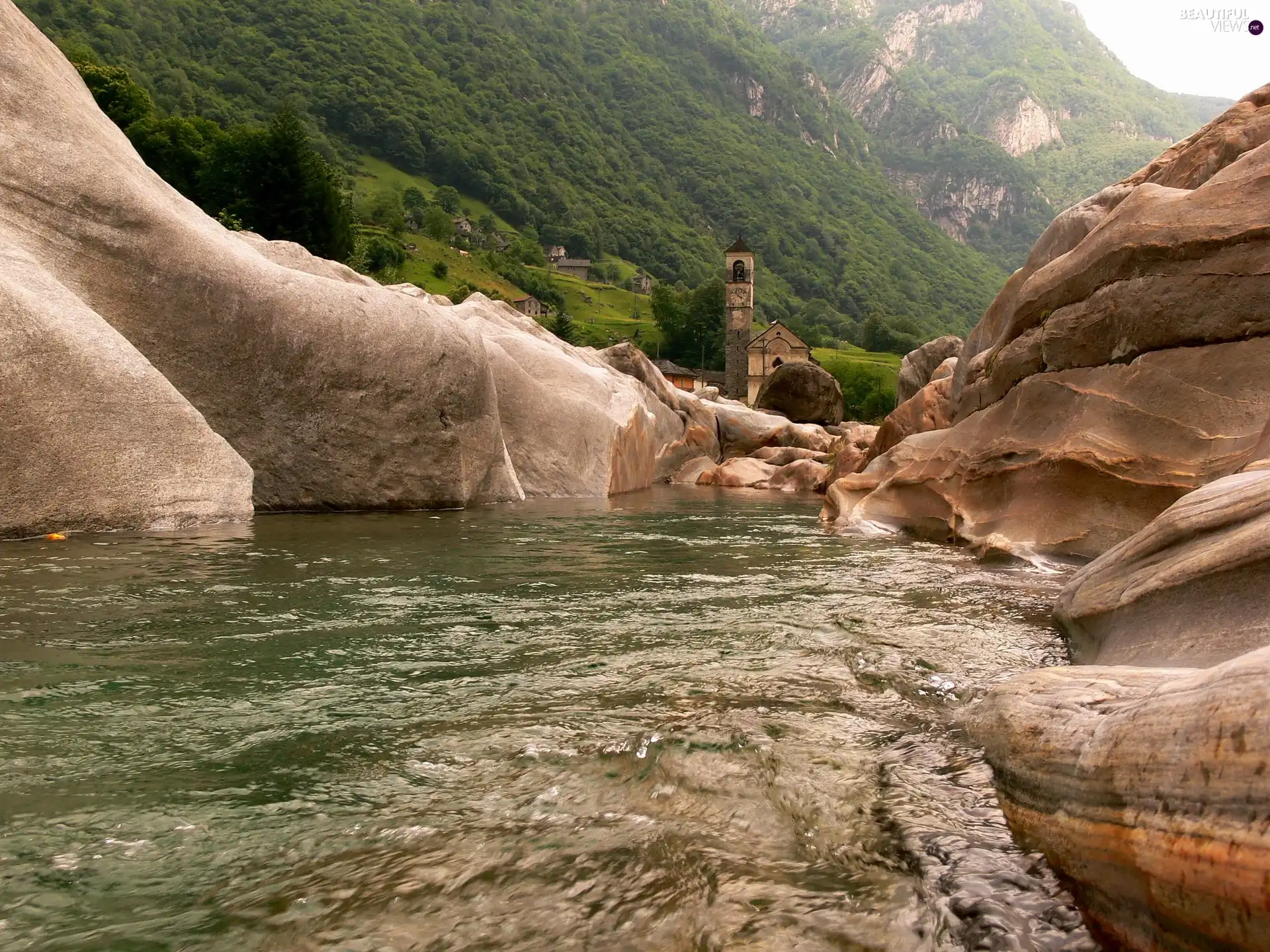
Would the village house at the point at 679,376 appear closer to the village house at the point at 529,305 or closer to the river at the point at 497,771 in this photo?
the village house at the point at 529,305

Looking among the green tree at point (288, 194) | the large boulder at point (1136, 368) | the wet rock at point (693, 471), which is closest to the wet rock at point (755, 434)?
the wet rock at point (693, 471)

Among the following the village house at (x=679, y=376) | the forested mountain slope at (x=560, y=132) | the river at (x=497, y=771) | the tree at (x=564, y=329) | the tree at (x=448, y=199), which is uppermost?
the forested mountain slope at (x=560, y=132)

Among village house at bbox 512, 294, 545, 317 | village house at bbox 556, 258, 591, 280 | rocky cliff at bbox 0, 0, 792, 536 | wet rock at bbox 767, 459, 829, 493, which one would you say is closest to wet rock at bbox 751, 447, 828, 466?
wet rock at bbox 767, 459, 829, 493

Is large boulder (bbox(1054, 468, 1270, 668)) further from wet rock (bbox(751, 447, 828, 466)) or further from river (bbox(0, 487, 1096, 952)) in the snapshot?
wet rock (bbox(751, 447, 828, 466))

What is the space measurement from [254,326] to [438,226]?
112 metres

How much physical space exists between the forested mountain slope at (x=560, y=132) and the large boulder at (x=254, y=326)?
346 ft

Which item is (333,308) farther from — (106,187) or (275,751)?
(275,751)

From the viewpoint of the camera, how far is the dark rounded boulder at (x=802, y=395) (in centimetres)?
5472

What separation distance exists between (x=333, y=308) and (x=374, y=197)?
11612 centimetres

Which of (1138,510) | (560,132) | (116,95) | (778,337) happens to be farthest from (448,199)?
(1138,510)

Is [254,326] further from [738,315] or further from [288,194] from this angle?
[738,315]

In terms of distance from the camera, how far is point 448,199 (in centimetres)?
13675

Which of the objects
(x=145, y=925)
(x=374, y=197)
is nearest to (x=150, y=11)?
(x=374, y=197)

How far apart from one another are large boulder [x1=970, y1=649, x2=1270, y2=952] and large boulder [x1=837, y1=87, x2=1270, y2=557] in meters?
5.35
